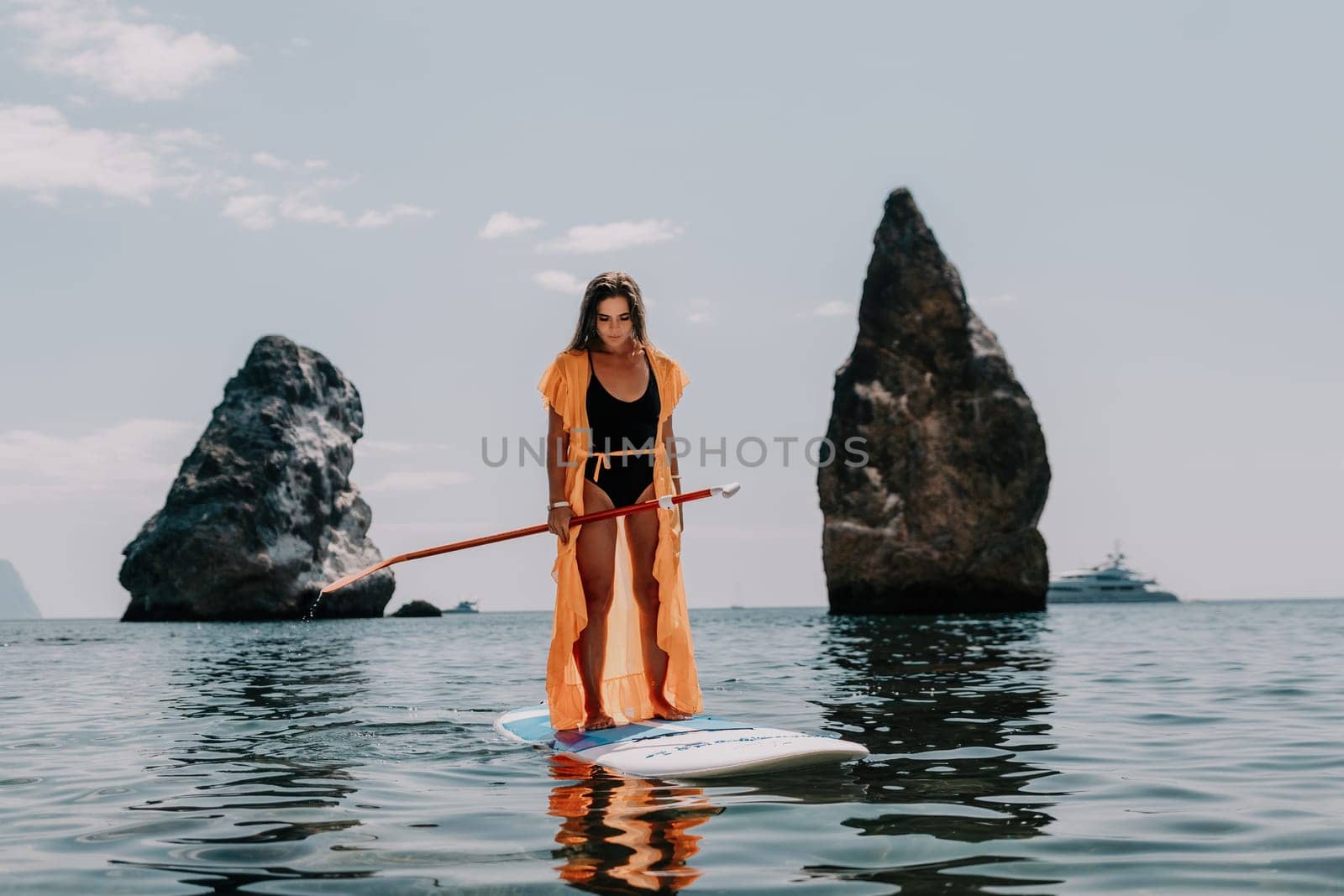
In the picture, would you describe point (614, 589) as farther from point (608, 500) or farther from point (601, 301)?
point (601, 301)

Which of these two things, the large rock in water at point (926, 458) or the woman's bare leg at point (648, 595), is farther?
the large rock in water at point (926, 458)

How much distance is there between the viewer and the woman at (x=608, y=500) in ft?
24.6

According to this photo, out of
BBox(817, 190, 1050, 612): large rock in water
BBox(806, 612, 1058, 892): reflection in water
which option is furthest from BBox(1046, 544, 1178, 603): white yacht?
BBox(806, 612, 1058, 892): reflection in water

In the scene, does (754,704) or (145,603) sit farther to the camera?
(145,603)

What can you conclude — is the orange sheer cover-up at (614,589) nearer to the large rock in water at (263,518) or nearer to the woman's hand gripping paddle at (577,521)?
the woman's hand gripping paddle at (577,521)

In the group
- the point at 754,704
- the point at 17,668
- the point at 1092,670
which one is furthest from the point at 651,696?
the point at 17,668

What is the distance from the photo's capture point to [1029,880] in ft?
12.5

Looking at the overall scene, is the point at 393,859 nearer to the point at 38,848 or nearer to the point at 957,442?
the point at 38,848

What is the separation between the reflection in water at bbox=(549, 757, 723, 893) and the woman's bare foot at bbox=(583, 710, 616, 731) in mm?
1012

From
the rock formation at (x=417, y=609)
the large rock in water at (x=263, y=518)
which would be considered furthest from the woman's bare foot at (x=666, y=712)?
the rock formation at (x=417, y=609)

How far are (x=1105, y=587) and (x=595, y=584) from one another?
114 meters

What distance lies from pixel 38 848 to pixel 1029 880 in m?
3.77

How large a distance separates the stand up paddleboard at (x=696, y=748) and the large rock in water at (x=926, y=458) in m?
53.0

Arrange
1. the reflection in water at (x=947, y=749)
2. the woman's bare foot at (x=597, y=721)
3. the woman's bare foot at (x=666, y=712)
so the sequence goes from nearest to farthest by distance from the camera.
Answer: the reflection in water at (x=947, y=749), the woman's bare foot at (x=597, y=721), the woman's bare foot at (x=666, y=712)
